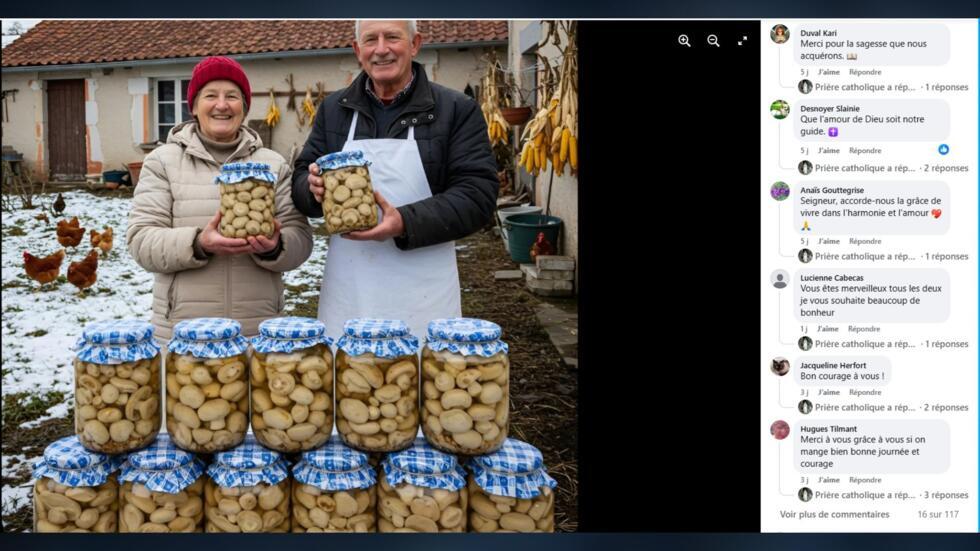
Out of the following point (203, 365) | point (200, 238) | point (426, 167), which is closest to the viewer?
point (203, 365)

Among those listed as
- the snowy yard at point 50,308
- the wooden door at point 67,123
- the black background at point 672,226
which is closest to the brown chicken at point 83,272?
the snowy yard at point 50,308

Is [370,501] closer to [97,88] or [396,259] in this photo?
[396,259]

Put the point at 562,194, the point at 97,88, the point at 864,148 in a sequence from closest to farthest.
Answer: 1. the point at 864,148
2. the point at 562,194
3. the point at 97,88

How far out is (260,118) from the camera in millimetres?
10477

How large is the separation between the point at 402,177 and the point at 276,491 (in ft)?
2.88

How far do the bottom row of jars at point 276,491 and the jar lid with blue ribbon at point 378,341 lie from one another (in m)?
0.21

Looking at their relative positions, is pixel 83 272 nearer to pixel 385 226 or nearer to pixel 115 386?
pixel 385 226

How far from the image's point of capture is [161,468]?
1411mm

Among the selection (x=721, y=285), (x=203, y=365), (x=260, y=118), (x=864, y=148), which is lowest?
(x=203, y=365)

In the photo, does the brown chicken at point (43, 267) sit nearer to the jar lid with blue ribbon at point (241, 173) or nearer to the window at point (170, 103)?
the jar lid with blue ribbon at point (241, 173)

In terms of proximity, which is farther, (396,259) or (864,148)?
(396,259)

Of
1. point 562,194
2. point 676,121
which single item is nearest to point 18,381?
point 676,121

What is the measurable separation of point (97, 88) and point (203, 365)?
35.0 ft

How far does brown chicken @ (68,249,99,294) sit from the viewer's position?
16.0 feet
